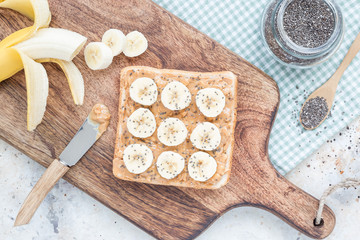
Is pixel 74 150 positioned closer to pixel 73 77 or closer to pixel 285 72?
pixel 73 77

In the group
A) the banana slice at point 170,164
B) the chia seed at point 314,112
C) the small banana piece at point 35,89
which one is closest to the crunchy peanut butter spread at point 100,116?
the small banana piece at point 35,89

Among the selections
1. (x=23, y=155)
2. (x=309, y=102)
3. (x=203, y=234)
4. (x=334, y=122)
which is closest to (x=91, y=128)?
(x=23, y=155)

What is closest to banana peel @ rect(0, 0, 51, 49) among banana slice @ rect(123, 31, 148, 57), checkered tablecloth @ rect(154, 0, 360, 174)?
banana slice @ rect(123, 31, 148, 57)

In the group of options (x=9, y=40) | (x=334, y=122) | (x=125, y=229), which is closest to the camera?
(x=9, y=40)

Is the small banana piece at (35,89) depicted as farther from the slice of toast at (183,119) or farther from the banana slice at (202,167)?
the banana slice at (202,167)

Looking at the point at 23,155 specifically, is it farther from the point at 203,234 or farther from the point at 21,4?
the point at 203,234

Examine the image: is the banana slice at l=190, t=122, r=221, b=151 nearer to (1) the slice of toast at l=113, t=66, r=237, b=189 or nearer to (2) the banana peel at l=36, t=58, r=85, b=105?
(1) the slice of toast at l=113, t=66, r=237, b=189
